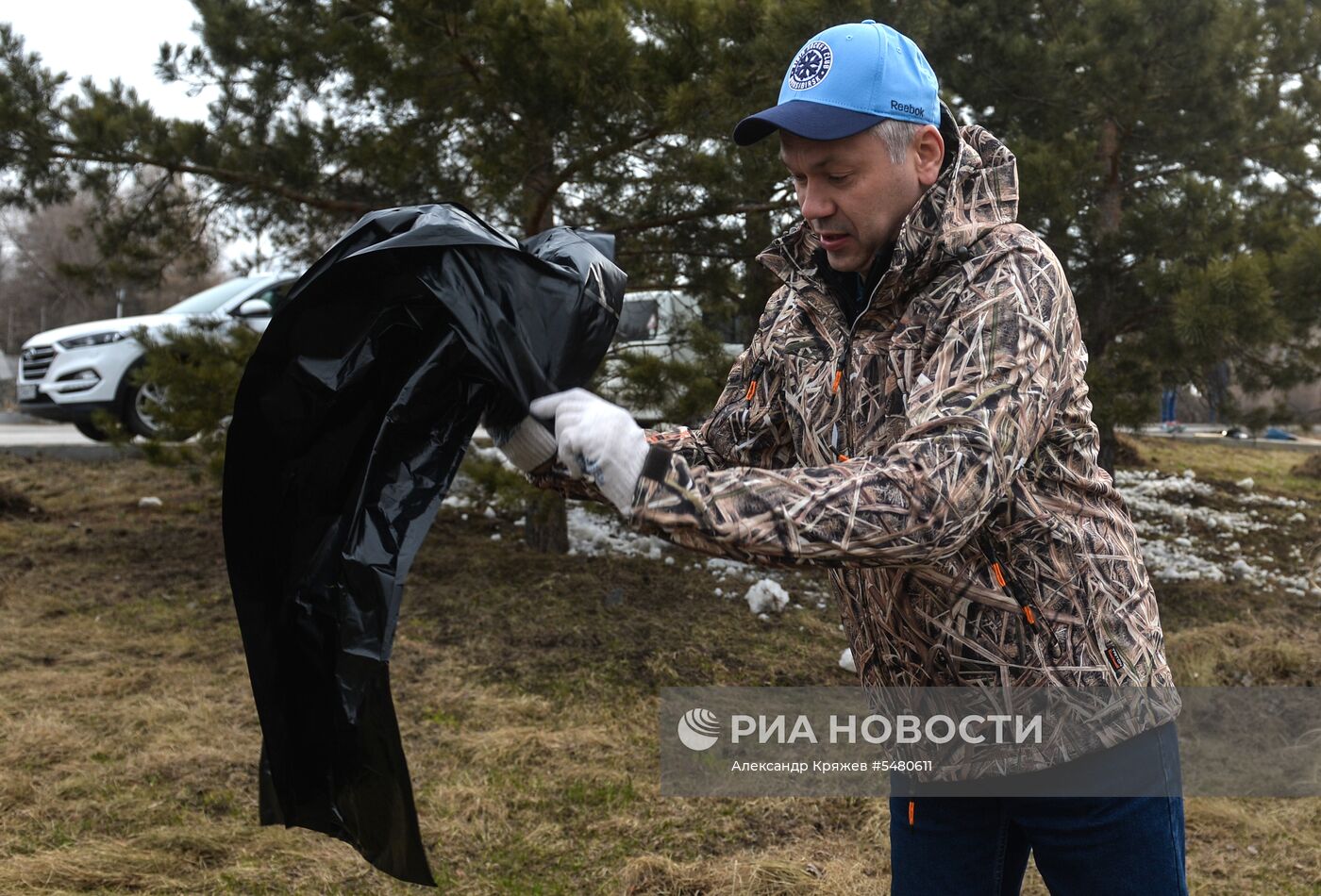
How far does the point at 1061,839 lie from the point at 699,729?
286cm

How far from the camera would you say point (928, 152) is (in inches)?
60.9

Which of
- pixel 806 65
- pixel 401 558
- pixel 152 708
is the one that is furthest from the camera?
pixel 152 708

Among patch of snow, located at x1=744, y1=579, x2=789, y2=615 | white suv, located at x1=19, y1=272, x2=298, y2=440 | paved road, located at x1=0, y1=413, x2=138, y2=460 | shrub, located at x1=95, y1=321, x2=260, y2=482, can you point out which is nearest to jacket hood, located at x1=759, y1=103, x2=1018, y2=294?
patch of snow, located at x1=744, y1=579, x2=789, y2=615

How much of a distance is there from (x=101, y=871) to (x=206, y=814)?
44cm

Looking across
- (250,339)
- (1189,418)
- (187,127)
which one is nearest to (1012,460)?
(250,339)

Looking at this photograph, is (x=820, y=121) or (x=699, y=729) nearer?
(x=820, y=121)

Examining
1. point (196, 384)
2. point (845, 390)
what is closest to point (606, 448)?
point (845, 390)

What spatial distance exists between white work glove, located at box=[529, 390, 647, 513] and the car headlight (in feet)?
31.1

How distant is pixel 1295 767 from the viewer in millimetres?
4027

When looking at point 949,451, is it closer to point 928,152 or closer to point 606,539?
point 928,152

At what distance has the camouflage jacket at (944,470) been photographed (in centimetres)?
121

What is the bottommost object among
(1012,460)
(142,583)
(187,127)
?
(142,583)

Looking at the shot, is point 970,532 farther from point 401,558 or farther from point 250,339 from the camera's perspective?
point 250,339

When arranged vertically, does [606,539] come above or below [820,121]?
below
